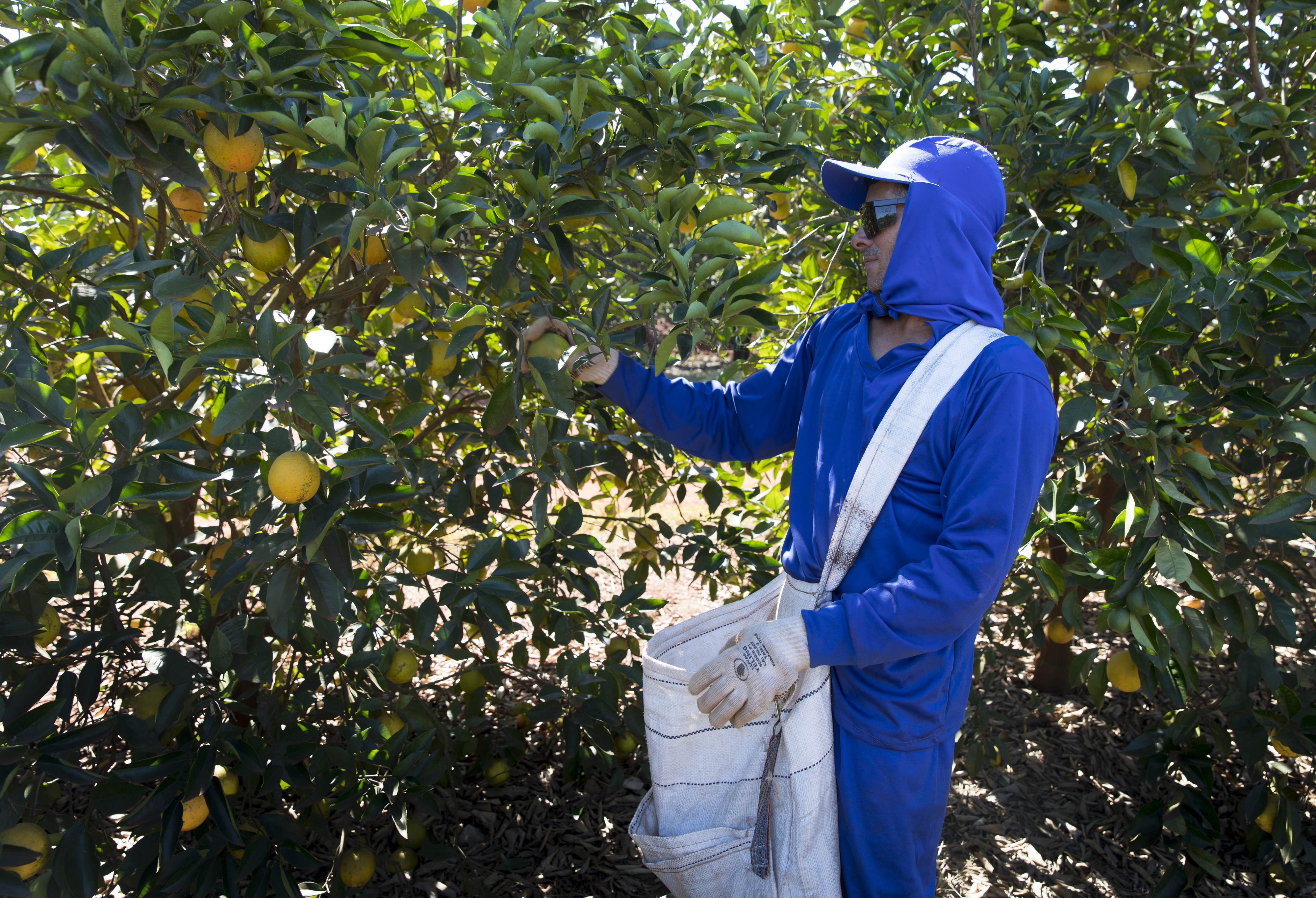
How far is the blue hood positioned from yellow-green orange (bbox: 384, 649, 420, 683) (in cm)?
141

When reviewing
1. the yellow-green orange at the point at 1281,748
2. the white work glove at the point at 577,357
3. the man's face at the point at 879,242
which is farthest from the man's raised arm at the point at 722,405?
the yellow-green orange at the point at 1281,748

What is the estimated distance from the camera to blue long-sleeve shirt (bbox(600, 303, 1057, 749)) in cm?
133

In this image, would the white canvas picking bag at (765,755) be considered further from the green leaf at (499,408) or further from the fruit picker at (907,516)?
the green leaf at (499,408)

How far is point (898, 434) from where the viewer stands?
143 cm

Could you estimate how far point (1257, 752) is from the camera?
226 centimetres

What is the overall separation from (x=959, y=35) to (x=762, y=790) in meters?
2.24

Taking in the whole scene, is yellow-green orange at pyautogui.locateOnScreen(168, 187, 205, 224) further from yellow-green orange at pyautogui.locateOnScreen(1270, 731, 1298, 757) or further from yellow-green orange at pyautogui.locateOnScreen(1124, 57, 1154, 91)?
yellow-green orange at pyautogui.locateOnScreen(1270, 731, 1298, 757)

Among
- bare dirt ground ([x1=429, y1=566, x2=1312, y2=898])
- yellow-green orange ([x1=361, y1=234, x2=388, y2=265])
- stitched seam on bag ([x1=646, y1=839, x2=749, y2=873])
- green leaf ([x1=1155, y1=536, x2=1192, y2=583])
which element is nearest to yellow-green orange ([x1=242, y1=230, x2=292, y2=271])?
yellow-green orange ([x1=361, y1=234, x2=388, y2=265])

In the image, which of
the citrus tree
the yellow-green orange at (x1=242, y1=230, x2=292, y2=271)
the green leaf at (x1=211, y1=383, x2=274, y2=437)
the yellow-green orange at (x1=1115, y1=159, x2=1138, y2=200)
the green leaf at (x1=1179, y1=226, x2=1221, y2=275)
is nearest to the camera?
the green leaf at (x1=211, y1=383, x2=274, y2=437)

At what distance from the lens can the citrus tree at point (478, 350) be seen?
138 cm

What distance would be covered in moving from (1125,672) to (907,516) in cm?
118

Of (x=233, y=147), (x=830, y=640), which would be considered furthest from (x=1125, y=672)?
(x=233, y=147)

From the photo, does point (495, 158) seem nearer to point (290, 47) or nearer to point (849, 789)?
point (290, 47)

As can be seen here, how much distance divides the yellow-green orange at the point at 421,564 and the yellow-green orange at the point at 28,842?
3.03ft
